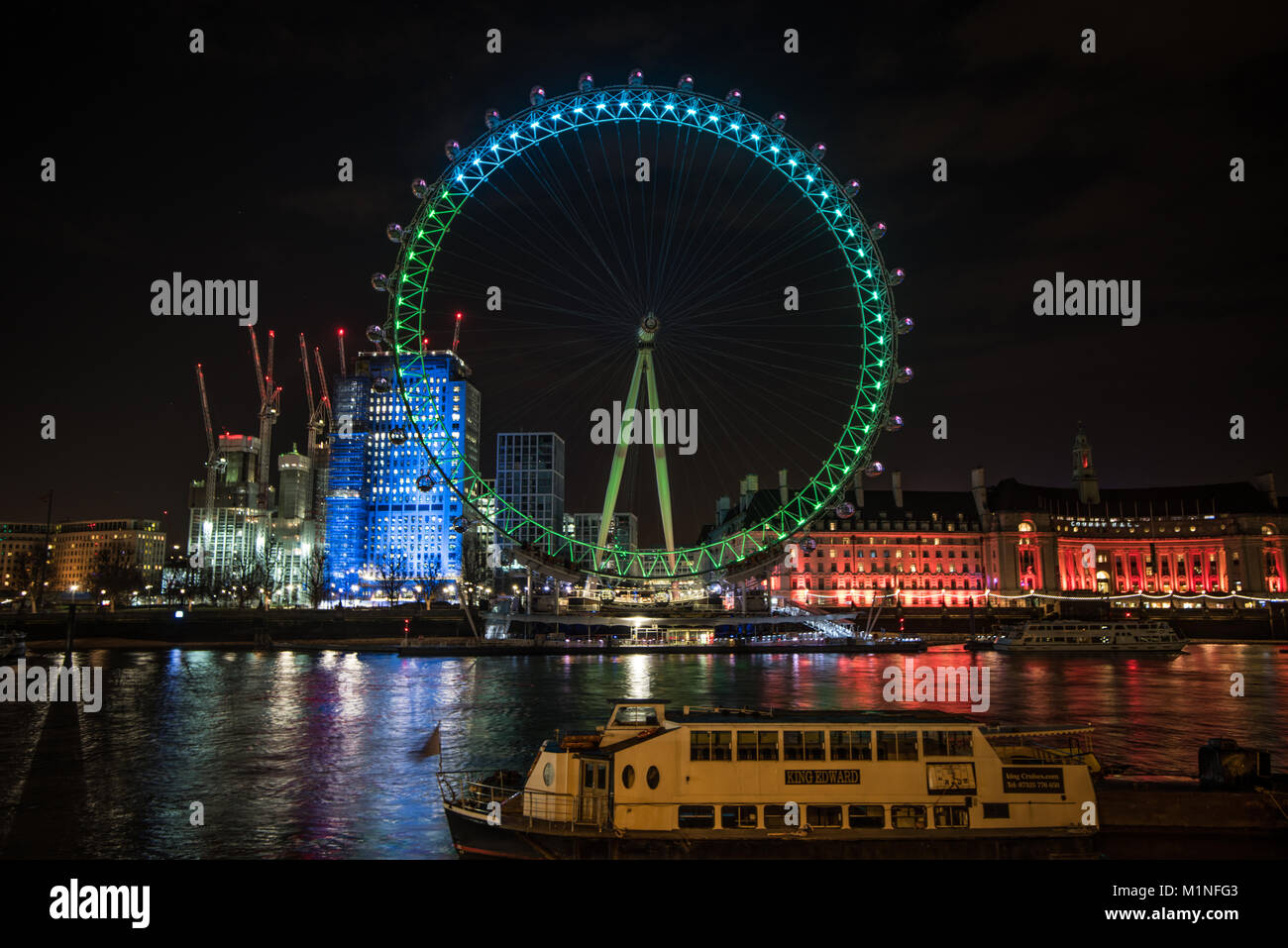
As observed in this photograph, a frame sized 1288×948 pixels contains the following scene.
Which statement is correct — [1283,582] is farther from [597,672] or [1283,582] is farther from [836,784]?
[836,784]

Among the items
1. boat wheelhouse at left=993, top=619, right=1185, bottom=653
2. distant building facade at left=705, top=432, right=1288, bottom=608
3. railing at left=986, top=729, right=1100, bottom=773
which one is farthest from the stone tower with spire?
railing at left=986, top=729, right=1100, bottom=773

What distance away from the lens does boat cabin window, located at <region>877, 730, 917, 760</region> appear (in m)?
21.0

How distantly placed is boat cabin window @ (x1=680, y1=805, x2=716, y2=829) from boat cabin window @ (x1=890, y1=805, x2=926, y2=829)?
3.81 m

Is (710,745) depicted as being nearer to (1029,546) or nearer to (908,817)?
(908,817)

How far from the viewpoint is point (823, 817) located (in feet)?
67.7

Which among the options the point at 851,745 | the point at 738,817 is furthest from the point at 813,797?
the point at 738,817

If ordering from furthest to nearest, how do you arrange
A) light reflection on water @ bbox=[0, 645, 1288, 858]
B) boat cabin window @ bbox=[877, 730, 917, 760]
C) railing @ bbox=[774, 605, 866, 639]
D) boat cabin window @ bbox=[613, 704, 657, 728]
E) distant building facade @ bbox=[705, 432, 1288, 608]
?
1. distant building facade @ bbox=[705, 432, 1288, 608]
2. railing @ bbox=[774, 605, 866, 639]
3. light reflection on water @ bbox=[0, 645, 1288, 858]
4. boat cabin window @ bbox=[613, 704, 657, 728]
5. boat cabin window @ bbox=[877, 730, 917, 760]

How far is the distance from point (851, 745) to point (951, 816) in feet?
8.49

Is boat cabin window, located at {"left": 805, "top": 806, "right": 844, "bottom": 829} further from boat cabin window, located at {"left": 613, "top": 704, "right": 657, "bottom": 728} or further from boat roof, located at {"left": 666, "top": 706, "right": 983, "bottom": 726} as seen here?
boat cabin window, located at {"left": 613, "top": 704, "right": 657, "bottom": 728}

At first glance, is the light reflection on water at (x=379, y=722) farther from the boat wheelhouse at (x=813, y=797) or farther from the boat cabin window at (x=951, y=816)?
the boat cabin window at (x=951, y=816)

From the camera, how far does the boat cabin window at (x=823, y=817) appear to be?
67.4 ft
